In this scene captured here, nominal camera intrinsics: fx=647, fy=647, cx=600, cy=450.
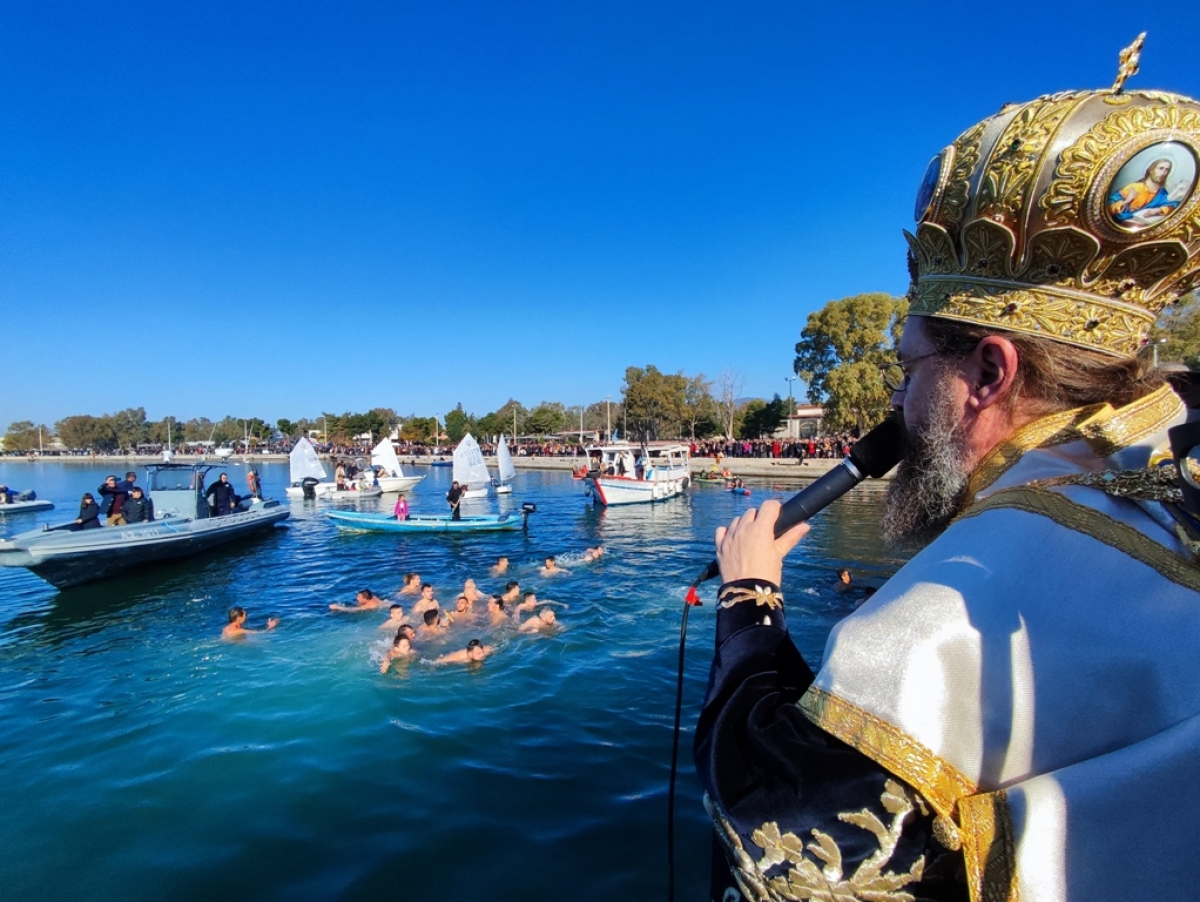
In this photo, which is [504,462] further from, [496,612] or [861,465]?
[861,465]

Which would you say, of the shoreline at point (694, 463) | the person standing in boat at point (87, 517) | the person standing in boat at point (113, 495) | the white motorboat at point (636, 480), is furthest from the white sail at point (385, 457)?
the person standing in boat at point (87, 517)

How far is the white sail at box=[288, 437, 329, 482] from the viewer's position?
42.8 meters

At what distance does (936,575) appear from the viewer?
3.35 ft

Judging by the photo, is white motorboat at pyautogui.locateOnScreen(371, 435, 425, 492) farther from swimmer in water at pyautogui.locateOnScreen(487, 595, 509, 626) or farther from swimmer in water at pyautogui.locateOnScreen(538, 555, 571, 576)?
swimmer in water at pyautogui.locateOnScreen(487, 595, 509, 626)

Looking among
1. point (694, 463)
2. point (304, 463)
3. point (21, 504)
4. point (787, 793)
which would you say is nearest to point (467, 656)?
point (787, 793)

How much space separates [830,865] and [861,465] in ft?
3.39

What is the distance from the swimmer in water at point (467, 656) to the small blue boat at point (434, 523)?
44.9 ft

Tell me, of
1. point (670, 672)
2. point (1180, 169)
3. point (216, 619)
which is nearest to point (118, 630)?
point (216, 619)

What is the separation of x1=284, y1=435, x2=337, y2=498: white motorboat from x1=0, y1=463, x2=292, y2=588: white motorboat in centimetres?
1516

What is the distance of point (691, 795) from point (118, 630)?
494 inches

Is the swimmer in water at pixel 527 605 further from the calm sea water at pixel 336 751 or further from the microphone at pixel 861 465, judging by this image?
the microphone at pixel 861 465

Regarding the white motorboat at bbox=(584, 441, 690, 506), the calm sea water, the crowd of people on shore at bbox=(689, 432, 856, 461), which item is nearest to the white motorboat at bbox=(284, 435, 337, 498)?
the white motorboat at bbox=(584, 441, 690, 506)

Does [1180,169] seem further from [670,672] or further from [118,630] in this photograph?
[118,630]

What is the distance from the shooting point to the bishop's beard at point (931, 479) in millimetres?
1449
